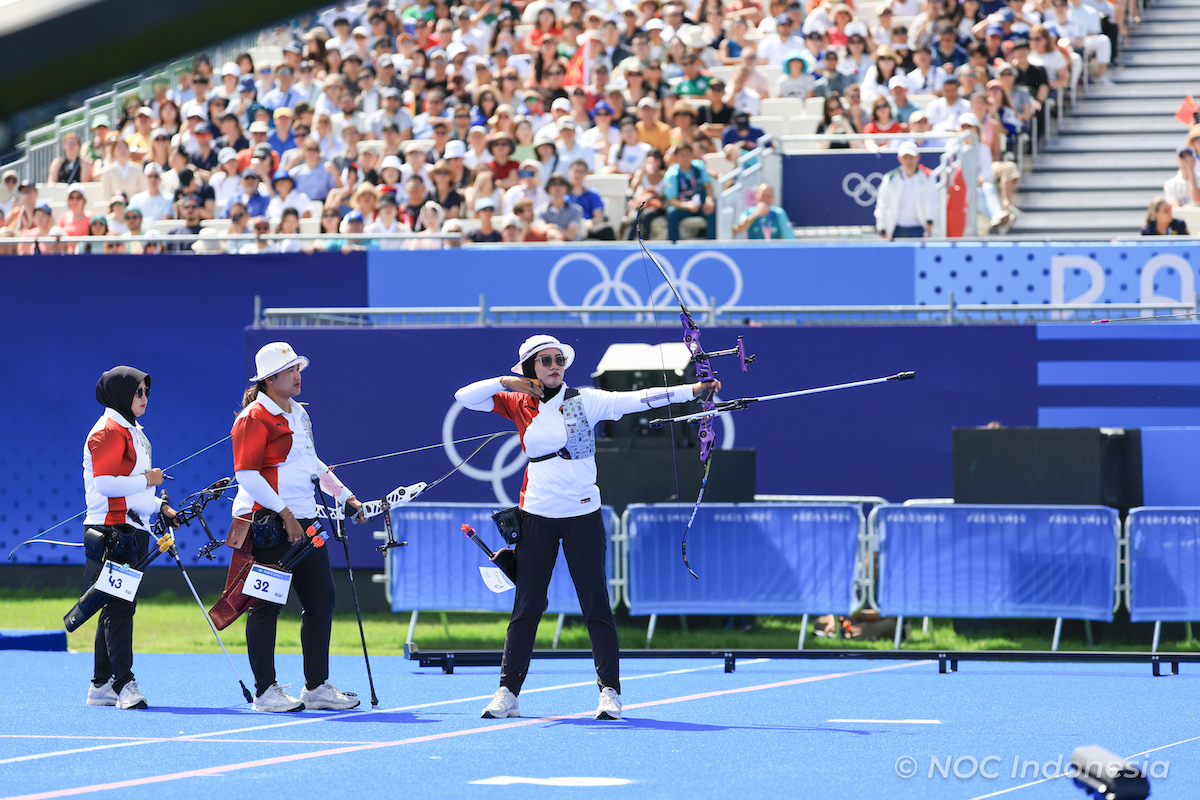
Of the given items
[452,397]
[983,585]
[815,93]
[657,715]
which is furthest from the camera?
[815,93]

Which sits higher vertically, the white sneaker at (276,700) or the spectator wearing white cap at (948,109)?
the spectator wearing white cap at (948,109)

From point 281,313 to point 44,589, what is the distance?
3.78 metres

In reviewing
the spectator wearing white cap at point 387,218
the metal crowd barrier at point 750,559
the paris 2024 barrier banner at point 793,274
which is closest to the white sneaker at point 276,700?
the metal crowd barrier at point 750,559

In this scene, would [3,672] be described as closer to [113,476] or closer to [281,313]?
[113,476]

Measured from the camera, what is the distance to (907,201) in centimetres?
1485

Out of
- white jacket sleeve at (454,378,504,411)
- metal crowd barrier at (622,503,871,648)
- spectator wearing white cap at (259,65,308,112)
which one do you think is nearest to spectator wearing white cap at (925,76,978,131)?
metal crowd barrier at (622,503,871,648)

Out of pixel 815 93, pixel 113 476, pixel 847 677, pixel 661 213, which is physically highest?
pixel 815 93

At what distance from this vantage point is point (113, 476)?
9.00 metres

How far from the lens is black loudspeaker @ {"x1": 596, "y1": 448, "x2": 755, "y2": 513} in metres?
12.6

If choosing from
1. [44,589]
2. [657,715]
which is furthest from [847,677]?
[44,589]

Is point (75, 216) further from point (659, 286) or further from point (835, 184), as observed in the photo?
point (835, 184)

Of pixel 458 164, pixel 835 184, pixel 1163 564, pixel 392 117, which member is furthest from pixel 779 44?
pixel 1163 564

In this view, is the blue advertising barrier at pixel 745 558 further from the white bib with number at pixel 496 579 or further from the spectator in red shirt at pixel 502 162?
the spectator in red shirt at pixel 502 162

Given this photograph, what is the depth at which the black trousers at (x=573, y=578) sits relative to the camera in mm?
8250
